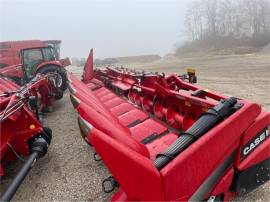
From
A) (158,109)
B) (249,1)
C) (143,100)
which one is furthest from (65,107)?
(249,1)

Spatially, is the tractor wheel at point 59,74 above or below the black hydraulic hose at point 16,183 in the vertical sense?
above

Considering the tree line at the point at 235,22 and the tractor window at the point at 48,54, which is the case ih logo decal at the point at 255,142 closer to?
the tractor window at the point at 48,54

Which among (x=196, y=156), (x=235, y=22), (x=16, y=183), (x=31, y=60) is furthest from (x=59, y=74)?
(x=235, y=22)

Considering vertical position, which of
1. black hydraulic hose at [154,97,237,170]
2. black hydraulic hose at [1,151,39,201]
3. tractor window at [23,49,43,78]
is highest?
tractor window at [23,49,43,78]

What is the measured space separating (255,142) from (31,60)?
8.23 meters

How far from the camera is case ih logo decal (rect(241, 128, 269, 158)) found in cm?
201

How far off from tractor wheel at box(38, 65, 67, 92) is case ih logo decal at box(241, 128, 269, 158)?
6063 millimetres

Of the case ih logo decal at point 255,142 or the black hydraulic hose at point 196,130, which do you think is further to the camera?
the case ih logo decal at point 255,142

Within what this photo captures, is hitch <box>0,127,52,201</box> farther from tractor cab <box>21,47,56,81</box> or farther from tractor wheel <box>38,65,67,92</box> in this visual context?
tractor cab <box>21,47,56,81</box>

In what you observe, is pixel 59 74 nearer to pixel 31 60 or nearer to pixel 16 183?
pixel 31 60

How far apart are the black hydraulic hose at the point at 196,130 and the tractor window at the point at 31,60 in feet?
26.1

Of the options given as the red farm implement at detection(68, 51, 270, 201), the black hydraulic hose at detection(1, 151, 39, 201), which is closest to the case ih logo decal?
the red farm implement at detection(68, 51, 270, 201)

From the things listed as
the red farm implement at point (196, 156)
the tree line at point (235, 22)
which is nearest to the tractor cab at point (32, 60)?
the red farm implement at point (196, 156)

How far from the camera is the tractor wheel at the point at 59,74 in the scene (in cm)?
769
